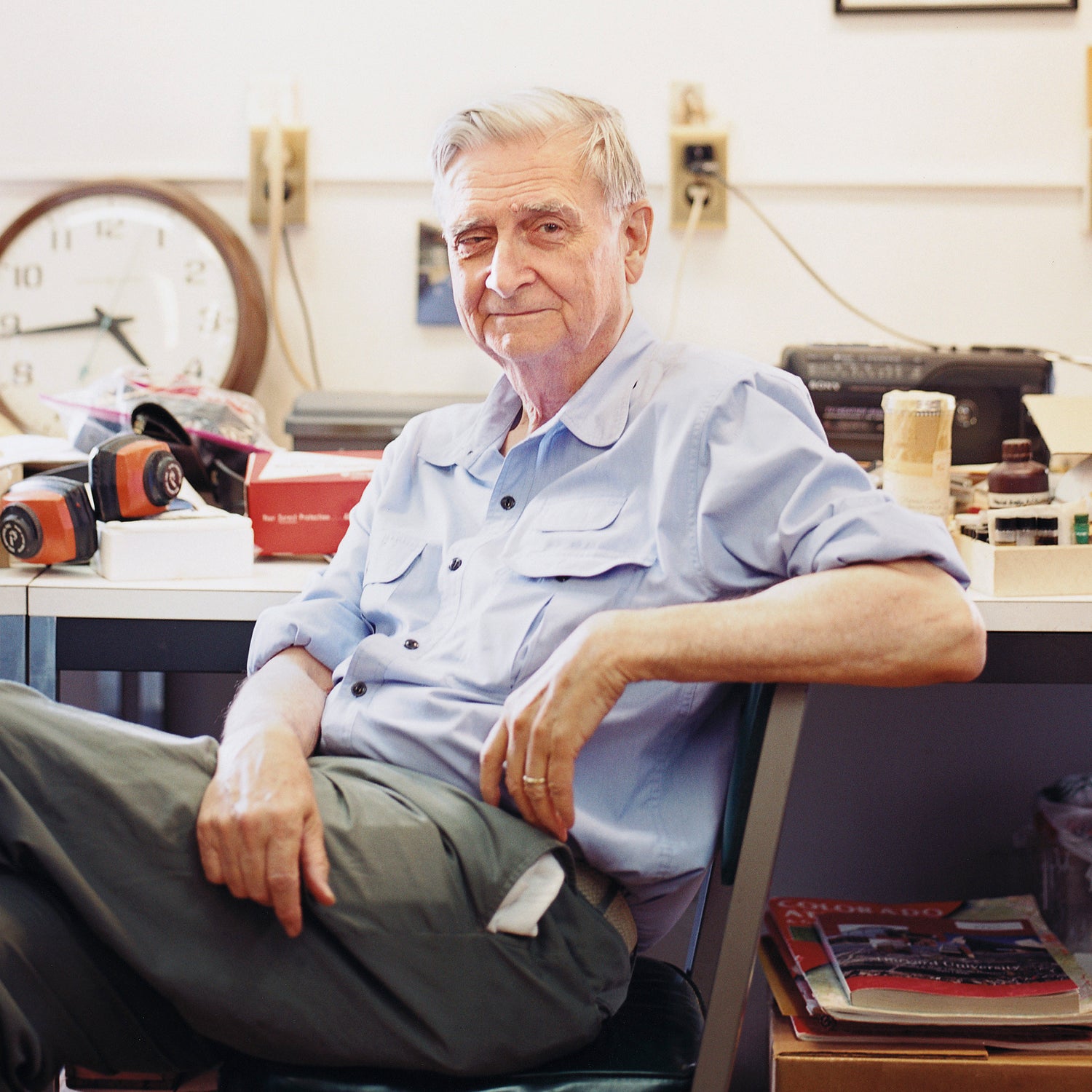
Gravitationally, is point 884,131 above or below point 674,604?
above

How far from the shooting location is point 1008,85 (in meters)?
1.88

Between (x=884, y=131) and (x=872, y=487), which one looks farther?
(x=884, y=131)

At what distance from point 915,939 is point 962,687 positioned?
54 cm

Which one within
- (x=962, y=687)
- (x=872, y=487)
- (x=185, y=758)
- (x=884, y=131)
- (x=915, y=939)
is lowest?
(x=915, y=939)

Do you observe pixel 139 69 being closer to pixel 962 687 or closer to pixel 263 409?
pixel 263 409

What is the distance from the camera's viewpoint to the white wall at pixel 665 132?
1.88 m

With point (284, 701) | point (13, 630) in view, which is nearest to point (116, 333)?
point (13, 630)

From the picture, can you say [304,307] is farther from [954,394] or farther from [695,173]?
[954,394]

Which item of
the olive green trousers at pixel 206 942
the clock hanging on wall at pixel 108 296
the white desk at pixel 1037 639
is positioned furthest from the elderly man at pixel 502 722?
the clock hanging on wall at pixel 108 296

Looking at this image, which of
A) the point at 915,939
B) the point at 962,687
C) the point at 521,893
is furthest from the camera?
the point at 962,687

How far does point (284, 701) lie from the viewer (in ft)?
3.72

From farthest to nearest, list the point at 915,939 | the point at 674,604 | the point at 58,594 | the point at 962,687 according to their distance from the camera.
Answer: the point at 962,687 → the point at 915,939 → the point at 58,594 → the point at 674,604

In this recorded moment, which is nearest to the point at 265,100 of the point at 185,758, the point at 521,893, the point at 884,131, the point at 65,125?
the point at 65,125

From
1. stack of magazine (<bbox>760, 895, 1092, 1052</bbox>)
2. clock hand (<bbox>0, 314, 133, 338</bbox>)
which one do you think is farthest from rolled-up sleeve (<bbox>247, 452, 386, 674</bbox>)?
clock hand (<bbox>0, 314, 133, 338</bbox>)
